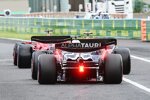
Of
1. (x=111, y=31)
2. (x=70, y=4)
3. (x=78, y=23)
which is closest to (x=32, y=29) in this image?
(x=78, y=23)

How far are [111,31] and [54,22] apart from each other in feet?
23.4

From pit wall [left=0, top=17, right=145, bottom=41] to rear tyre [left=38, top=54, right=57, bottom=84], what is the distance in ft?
77.2

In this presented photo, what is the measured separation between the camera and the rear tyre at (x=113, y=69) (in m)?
13.5

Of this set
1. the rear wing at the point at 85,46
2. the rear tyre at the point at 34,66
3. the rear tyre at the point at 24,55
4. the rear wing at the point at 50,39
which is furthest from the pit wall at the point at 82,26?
the rear wing at the point at 85,46

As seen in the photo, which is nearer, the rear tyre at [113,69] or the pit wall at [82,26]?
the rear tyre at [113,69]

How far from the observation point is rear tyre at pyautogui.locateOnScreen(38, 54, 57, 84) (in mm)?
13508

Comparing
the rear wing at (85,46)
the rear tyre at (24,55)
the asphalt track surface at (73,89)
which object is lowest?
the asphalt track surface at (73,89)

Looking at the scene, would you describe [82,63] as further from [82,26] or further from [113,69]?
[82,26]

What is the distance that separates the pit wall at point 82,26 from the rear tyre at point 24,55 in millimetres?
18628

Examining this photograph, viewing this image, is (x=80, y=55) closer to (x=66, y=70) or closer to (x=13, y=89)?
(x=66, y=70)

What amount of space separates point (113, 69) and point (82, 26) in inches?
1193

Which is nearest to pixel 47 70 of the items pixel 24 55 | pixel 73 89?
pixel 73 89

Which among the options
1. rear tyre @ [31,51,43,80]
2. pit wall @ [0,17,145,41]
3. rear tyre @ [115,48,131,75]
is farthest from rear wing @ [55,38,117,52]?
pit wall @ [0,17,145,41]

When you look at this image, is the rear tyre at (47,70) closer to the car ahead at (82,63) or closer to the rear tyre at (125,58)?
the car ahead at (82,63)
